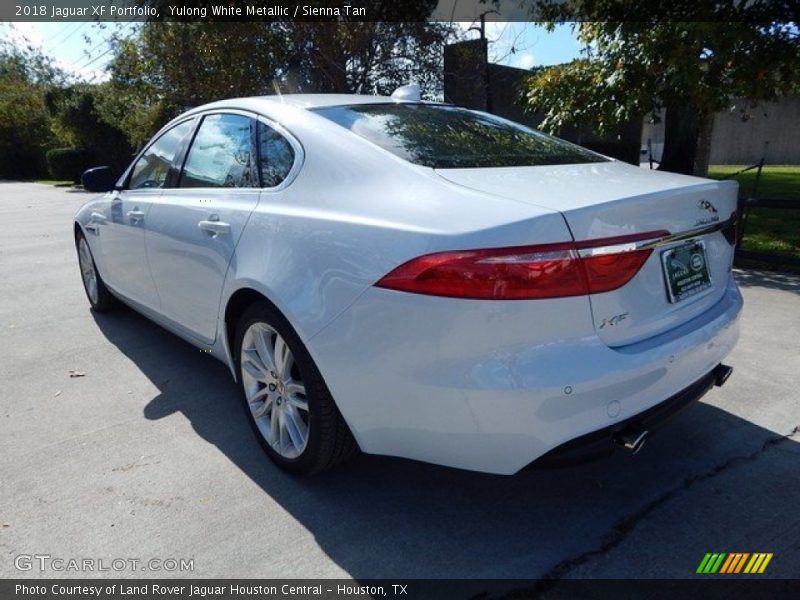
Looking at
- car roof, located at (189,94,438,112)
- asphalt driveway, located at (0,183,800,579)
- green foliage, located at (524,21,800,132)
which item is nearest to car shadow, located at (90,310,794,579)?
asphalt driveway, located at (0,183,800,579)

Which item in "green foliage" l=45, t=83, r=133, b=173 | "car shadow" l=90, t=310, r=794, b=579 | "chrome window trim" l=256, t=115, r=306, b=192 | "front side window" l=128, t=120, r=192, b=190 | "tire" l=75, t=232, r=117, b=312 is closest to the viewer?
"car shadow" l=90, t=310, r=794, b=579

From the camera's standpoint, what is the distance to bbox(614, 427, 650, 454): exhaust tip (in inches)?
80.3

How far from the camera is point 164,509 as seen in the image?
2539mm

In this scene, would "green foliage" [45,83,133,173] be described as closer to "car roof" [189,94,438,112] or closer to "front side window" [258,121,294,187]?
"car roof" [189,94,438,112]

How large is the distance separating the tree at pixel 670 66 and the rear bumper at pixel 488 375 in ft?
17.9

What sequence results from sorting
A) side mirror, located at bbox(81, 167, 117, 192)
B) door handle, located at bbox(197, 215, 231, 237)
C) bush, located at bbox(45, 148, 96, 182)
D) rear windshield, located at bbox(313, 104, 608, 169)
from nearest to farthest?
rear windshield, located at bbox(313, 104, 608, 169) < door handle, located at bbox(197, 215, 231, 237) < side mirror, located at bbox(81, 167, 117, 192) < bush, located at bbox(45, 148, 96, 182)

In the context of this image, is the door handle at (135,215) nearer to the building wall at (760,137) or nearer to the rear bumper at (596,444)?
the rear bumper at (596,444)

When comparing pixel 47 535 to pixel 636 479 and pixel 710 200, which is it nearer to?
pixel 636 479

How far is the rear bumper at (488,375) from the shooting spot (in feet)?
6.22

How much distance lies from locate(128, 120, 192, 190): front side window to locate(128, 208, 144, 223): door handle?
0.60 feet

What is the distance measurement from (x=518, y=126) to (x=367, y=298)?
186 cm

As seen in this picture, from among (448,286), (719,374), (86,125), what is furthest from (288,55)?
(86,125)

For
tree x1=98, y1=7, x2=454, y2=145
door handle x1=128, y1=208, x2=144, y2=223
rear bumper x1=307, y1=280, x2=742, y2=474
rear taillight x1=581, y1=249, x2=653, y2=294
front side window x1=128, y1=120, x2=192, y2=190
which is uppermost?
tree x1=98, y1=7, x2=454, y2=145

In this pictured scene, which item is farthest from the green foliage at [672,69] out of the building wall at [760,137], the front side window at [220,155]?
the building wall at [760,137]
